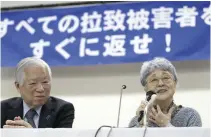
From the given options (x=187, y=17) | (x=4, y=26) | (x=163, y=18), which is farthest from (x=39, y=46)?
(x=187, y=17)

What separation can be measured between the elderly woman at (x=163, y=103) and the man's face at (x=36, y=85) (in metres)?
0.34

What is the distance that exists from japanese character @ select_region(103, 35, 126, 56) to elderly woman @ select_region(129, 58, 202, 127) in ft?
2.96

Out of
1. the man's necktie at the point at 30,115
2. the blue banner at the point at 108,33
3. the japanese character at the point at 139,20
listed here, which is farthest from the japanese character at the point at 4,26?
the man's necktie at the point at 30,115

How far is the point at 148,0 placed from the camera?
265 cm

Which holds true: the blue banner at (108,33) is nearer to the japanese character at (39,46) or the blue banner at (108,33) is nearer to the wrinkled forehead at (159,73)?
the japanese character at (39,46)

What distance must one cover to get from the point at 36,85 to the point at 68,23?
108 centimetres

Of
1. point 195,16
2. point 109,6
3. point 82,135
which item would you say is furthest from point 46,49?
point 82,135

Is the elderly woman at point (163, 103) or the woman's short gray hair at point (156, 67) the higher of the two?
the woman's short gray hair at point (156, 67)

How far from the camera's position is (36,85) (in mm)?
1723

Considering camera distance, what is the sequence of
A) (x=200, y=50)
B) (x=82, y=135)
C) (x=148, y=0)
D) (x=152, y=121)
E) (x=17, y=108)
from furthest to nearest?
(x=148, y=0) → (x=200, y=50) → (x=17, y=108) → (x=152, y=121) → (x=82, y=135)

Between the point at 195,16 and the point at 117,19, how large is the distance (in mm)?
442

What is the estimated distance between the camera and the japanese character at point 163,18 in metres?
2.58

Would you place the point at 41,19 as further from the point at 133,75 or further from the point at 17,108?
the point at 17,108

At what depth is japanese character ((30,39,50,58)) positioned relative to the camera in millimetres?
2719
